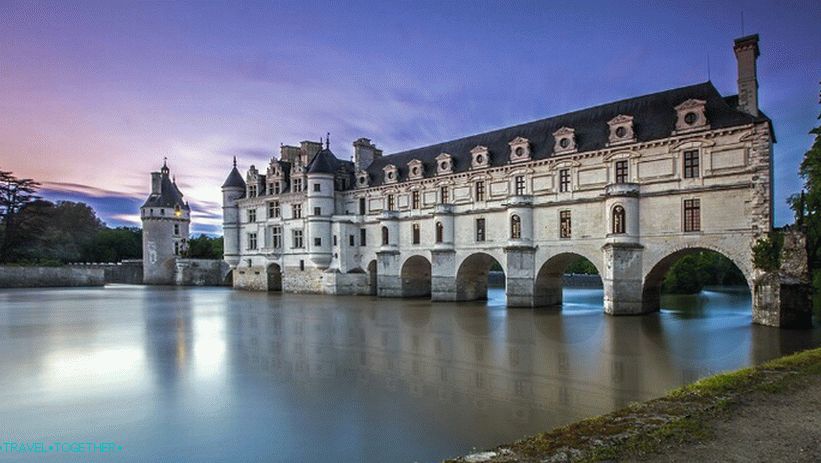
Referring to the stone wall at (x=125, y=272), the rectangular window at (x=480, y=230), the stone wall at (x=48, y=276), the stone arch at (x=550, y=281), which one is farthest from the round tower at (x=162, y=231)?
the stone arch at (x=550, y=281)

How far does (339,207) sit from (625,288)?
2423cm

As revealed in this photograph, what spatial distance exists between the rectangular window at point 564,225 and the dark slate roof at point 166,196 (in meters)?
49.2

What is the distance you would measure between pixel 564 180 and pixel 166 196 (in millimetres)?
49872

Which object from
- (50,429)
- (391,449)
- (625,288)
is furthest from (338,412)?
(625,288)

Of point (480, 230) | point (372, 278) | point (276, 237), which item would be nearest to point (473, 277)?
point (480, 230)

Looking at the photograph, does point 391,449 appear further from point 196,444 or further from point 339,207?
point 339,207

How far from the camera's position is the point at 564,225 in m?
26.6

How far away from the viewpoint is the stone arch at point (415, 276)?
3559 cm

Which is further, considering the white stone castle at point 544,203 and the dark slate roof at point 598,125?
the dark slate roof at point 598,125

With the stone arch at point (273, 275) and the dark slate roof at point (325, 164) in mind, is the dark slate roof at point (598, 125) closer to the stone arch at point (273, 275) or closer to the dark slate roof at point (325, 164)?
the dark slate roof at point (325, 164)

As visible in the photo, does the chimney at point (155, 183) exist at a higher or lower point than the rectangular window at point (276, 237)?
higher

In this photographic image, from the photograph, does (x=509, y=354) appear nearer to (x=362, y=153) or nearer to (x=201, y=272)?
(x=362, y=153)

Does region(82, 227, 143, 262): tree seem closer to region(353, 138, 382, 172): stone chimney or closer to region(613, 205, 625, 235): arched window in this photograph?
region(353, 138, 382, 172): stone chimney

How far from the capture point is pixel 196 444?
760cm
